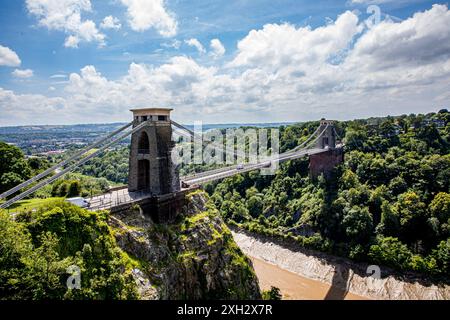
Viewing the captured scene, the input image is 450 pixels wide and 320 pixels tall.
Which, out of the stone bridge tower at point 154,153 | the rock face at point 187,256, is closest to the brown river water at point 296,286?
the rock face at point 187,256

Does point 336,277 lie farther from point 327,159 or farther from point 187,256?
point 327,159

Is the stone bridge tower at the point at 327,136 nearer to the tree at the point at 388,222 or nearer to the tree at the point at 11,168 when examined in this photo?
the tree at the point at 388,222

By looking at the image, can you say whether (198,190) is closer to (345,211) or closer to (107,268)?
(107,268)

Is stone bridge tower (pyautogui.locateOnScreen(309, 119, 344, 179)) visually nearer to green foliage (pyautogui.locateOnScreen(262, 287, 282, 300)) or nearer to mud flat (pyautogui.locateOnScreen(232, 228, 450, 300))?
mud flat (pyautogui.locateOnScreen(232, 228, 450, 300))

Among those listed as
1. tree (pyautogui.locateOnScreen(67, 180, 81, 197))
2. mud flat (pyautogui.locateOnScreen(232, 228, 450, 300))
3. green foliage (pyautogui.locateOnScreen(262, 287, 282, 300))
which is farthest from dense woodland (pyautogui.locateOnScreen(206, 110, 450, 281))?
tree (pyautogui.locateOnScreen(67, 180, 81, 197))

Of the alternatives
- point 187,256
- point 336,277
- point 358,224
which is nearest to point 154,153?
point 187,256
